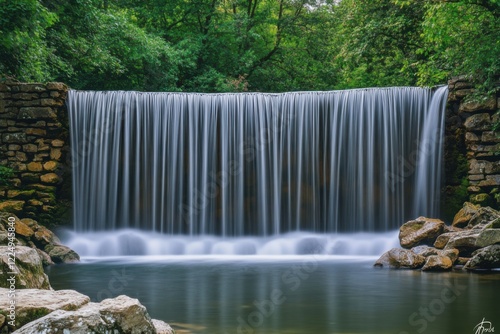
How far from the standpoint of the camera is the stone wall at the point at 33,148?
15.1 meters

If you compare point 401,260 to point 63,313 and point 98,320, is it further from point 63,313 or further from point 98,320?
point 63,313

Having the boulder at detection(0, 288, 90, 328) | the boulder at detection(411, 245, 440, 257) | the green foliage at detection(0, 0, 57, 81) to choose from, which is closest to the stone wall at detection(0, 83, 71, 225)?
the green foliage at detection(0, 0, 57, 81)

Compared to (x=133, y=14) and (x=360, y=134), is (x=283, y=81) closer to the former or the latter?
(x=133, y=14)

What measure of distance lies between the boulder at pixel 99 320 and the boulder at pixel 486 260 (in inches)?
281

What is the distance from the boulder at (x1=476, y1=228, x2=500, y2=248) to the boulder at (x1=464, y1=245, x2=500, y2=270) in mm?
189

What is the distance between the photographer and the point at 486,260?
10648mm

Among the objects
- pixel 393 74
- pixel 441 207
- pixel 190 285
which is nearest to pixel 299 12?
pixel 393 74

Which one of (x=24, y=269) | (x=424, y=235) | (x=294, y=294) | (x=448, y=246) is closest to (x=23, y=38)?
(x=24, y=269)

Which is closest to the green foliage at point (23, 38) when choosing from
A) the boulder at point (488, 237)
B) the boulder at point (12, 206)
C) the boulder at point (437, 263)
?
the boulder at point (12, 206)

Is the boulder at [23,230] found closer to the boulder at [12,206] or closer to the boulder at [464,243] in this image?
the boulder at [12,206]

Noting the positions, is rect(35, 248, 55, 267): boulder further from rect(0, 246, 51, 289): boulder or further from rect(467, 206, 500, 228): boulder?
rect(467, 206, 500, 228): boulder

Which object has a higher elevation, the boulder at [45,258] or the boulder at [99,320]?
the boulder at [99,320]

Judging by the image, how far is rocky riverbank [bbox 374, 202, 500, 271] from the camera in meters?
10.7

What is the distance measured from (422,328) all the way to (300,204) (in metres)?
9.74
